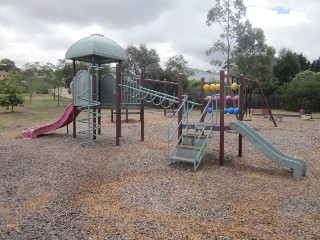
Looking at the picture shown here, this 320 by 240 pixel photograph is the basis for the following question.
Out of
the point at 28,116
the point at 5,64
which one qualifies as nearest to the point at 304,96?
the point at 28,116

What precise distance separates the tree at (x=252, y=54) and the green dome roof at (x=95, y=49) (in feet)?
71.8

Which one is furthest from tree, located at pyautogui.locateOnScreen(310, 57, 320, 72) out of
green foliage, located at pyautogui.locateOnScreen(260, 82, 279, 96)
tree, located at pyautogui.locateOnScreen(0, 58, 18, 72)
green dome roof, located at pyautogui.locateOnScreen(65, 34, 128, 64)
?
tree, located at pyautogui.locateOnScreen(0, 58, 18, 72)

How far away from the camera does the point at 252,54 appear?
3067cm

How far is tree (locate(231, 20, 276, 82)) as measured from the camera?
30.0 metres

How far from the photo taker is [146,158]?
765cm

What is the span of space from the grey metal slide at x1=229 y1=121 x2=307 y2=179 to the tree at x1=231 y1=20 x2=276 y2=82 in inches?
962

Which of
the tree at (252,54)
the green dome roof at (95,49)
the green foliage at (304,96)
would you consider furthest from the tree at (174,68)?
the green dome roof at (95,49)

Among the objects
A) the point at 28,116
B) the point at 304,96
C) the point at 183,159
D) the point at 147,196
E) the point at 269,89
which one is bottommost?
the point at 147,196

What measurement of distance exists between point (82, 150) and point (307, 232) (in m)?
6.14

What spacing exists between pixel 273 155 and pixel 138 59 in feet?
96.5

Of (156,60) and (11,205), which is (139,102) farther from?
(156,60)

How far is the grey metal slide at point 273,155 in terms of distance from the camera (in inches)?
247

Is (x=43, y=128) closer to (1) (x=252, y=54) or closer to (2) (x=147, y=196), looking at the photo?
(2) (x=147, y=196)

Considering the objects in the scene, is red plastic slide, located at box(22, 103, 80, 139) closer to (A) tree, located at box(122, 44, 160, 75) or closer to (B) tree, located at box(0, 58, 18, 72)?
(A) tree, located at box(122, 44, 160, 75)
